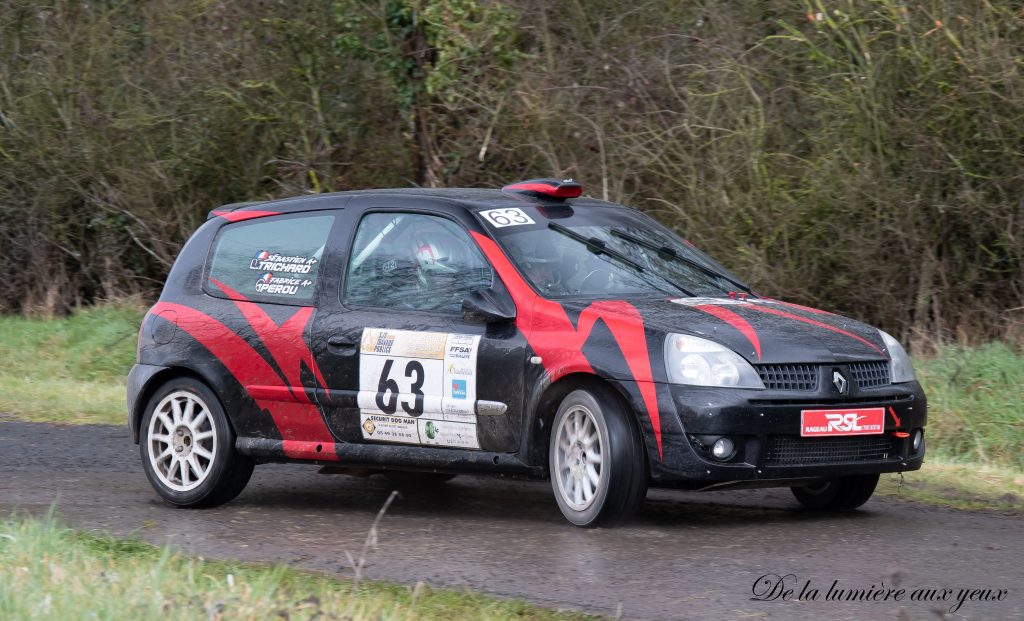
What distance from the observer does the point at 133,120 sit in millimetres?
16656

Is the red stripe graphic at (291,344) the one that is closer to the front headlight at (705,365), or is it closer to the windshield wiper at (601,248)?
the windshield wiper at (601,248)

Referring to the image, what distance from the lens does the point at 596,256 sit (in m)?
7.47

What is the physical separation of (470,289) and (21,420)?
563 centimetres

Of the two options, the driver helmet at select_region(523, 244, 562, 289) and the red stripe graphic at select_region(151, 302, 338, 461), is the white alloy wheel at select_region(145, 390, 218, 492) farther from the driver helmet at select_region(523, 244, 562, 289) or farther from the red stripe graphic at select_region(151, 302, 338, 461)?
the driver helmet at select_region(523, 244, 562, 289)

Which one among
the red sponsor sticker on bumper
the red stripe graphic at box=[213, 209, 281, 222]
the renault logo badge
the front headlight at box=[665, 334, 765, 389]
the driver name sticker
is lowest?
the red sponsor sticker on bumper

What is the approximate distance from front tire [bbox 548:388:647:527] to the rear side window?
1.80 meters

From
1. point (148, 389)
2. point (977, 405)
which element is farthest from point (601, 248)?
point (977, 405)

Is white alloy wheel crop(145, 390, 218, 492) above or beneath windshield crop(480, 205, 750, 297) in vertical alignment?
beneath

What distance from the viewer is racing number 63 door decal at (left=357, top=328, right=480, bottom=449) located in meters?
7.12

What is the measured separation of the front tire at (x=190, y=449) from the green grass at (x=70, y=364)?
134 inches

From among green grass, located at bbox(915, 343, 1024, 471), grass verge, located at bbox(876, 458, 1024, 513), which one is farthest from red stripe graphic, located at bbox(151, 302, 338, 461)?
green grass, located at bbox(915, 343, 1024, 471)

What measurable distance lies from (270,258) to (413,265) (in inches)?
40.5

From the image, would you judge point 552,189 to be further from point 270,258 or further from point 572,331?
point 270,258

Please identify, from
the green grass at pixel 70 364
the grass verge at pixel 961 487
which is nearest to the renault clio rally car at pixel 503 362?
the grass verge at pixel 961 487
